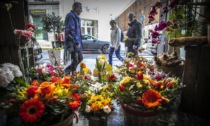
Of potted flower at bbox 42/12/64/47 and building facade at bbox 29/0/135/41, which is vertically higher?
building facade at bbox 29/0/135/41

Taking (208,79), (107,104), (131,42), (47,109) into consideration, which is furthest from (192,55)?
(131,42)

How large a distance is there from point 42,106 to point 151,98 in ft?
2.41

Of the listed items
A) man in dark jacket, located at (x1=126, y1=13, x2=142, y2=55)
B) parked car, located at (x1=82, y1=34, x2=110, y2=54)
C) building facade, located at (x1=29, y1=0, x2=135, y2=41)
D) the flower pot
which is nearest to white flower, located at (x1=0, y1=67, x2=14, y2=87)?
the flower pot

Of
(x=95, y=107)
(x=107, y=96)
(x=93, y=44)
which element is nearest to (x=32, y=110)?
(x=95, y=107)

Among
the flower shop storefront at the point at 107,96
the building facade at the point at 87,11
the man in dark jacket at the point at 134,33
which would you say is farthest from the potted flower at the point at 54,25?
the building facade at the point at 87,11

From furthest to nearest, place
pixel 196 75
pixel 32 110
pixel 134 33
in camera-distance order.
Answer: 1. pixel 134 33
2. pixel 196 75
3. pixel 32 110

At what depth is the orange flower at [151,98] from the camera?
1.05 meters

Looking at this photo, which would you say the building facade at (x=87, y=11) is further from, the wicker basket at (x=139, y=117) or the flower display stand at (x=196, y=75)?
the wicker basket at (x=139, y=117)

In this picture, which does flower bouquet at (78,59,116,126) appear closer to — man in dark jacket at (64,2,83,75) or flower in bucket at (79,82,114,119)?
flower in bucket at (79,82,114,119)

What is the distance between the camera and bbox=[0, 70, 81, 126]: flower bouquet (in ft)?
2.88

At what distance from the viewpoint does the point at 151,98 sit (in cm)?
108

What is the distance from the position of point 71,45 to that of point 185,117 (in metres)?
1.99

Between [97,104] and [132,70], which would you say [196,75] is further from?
[97,104]

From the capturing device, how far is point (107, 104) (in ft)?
3.81
